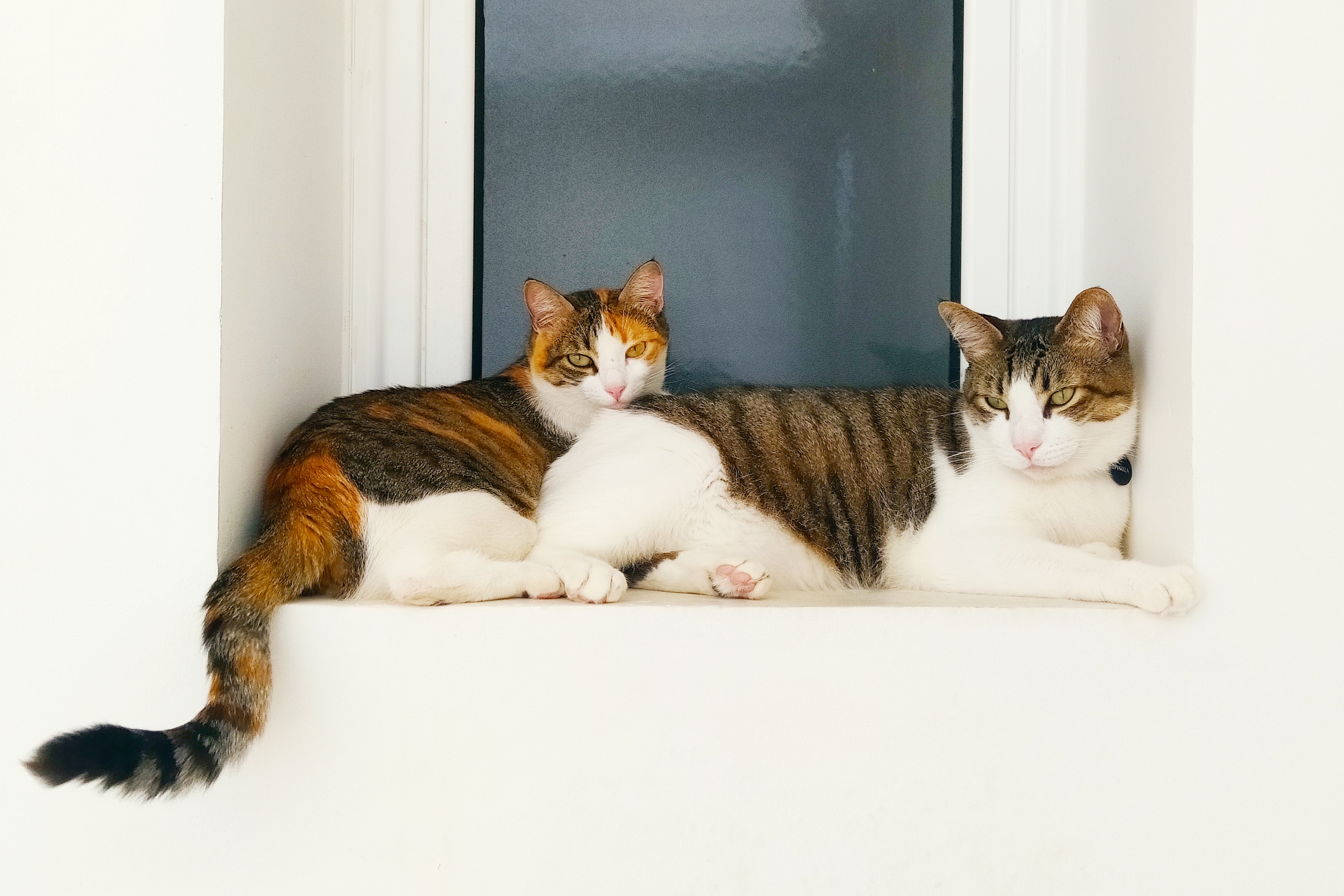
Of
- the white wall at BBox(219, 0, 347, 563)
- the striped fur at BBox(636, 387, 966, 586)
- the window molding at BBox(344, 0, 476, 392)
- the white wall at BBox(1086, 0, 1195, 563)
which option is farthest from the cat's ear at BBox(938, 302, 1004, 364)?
the white wall at BBox(219, 0, 347, 563)

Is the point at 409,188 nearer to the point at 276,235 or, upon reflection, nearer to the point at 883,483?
the point at 276,235

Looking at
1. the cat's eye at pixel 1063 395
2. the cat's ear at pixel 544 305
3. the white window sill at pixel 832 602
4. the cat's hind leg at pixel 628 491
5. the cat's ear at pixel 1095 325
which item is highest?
the cat's ear at pixel 544 305

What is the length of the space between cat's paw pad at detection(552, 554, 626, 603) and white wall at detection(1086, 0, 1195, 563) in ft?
2.91

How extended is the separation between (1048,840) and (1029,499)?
2.00 ft

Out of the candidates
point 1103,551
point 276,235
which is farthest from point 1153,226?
point 276,235

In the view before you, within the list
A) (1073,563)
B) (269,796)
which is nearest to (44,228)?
(269,796)

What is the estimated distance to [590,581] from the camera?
1466 mm

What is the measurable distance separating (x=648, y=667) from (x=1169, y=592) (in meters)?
0.78

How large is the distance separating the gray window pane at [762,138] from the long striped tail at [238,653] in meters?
0.85

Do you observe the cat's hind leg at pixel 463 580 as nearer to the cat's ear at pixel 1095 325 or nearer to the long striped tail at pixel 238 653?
the long striped tail at pixel 238 653

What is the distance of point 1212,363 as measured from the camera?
4.67 ft

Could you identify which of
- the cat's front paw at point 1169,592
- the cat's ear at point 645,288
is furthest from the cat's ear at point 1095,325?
the cat's ear at point 645,288

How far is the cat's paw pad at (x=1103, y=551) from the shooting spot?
165cm

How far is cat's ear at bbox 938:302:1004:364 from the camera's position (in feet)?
5.79
